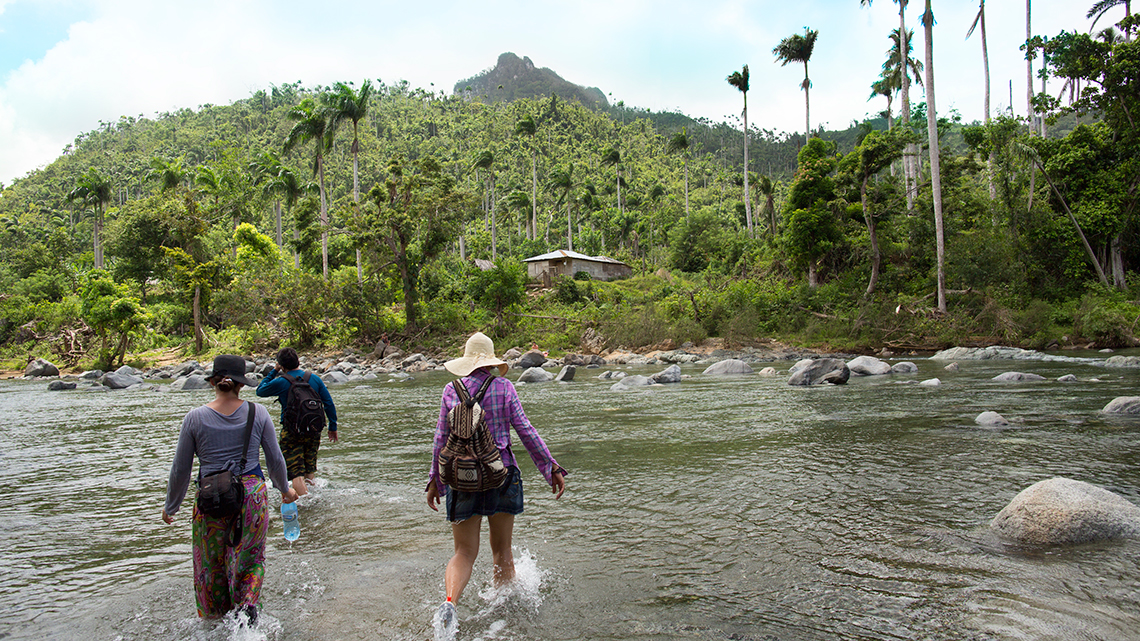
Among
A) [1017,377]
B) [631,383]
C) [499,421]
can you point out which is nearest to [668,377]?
[631,383]

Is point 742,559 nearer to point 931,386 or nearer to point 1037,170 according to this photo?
point 931,386

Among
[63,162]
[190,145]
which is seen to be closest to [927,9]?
[190,145]

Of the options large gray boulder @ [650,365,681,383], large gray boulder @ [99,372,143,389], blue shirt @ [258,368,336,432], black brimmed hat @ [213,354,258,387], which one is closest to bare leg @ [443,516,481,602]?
black brimmed hat @ [213,354,258,387]

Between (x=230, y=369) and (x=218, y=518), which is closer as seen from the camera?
(x=218, y=518)

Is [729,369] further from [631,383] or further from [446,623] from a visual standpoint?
[446,623]

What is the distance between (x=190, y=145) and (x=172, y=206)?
78.6 metres

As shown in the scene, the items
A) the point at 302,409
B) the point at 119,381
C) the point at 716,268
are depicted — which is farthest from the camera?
the point at 716,268

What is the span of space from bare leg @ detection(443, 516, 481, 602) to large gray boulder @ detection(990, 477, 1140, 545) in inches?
152

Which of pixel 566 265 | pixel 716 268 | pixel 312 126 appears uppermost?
pixel 312 126

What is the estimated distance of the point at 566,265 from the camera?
47125 mm

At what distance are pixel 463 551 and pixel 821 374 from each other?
14.3 meters

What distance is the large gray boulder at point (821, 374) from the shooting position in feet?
51.7

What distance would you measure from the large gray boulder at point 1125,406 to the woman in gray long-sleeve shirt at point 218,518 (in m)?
11.7

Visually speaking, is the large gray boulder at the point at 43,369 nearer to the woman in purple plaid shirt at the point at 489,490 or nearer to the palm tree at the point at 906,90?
the woman in purple plaid shirt at the point at 489,490
